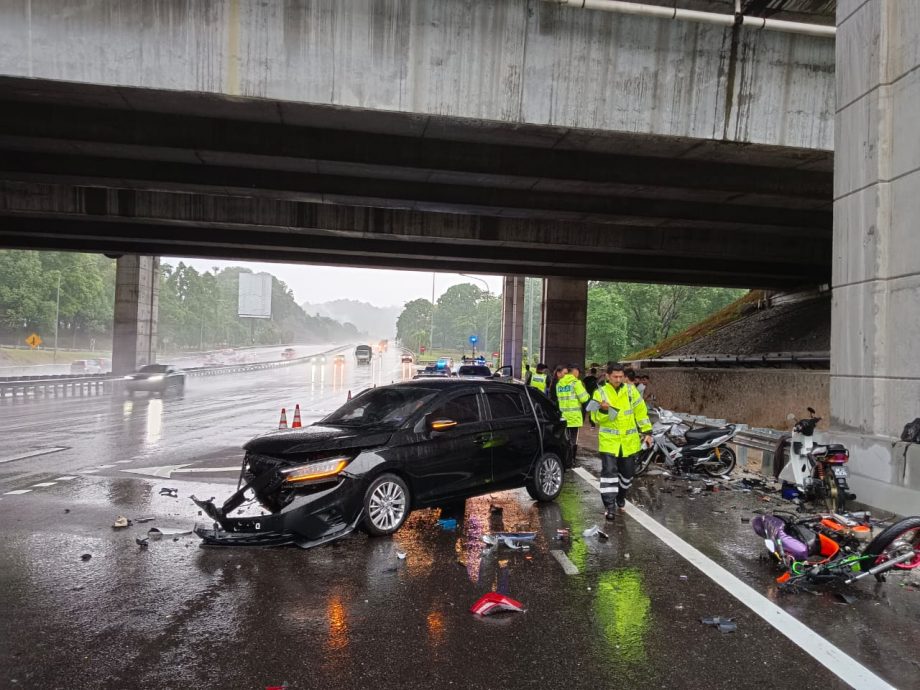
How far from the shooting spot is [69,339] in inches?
3002

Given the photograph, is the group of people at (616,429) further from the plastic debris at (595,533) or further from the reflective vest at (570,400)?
the reflective vest at (570,400)

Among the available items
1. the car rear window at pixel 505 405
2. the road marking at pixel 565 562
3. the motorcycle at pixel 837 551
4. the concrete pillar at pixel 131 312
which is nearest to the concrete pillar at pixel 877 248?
the motorcycle at pixel 837 551

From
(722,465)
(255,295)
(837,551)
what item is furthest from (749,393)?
(255,295)

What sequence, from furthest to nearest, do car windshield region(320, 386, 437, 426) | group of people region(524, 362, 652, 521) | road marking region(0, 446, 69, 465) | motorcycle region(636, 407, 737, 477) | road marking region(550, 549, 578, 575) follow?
road marking region(0, 446, 69, 465)
motorcycle region(636, 407, 737, 477)
group of people region(524, 362, 652, 521)
car windshield region(320, 386, 437, 426)
road marking region(550, 549, 578, 575)

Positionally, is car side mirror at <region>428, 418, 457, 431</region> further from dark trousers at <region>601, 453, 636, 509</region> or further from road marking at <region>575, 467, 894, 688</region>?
road marking at <region>575, 467, 894, 688</region>

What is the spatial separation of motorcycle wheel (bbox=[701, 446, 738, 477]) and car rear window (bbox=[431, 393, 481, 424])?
5.44m

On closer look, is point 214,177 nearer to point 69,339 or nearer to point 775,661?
point 775,661

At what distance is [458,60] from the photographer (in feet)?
32.3

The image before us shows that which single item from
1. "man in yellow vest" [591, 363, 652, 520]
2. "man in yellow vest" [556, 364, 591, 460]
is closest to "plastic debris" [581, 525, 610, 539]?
"man in yellow vest" [591, 363, 652, 520]

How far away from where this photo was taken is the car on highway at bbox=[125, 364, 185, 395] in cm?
2878

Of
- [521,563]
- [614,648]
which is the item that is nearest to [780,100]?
[521,563]

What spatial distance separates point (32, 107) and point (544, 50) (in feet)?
28.7

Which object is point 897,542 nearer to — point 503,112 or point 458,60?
point 503,112

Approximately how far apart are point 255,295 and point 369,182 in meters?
61.8
